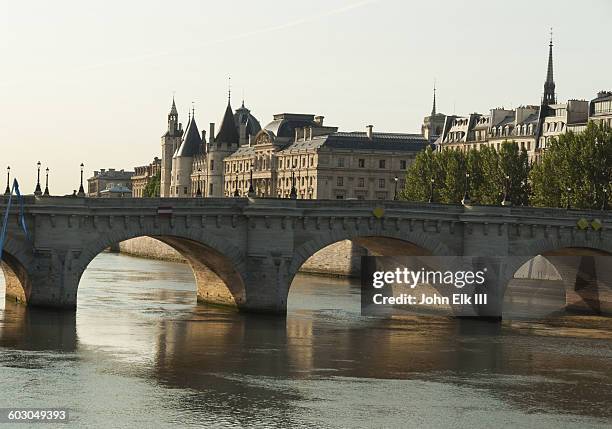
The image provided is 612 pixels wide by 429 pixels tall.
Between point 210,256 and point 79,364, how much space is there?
2193cm

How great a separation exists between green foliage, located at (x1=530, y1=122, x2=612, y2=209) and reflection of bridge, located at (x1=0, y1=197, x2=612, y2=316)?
2598 centimetres

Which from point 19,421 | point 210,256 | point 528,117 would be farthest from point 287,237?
point 528,117

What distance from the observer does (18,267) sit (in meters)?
77.8

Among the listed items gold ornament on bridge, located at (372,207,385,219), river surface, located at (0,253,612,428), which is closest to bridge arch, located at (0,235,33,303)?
river surface, located at (0,253,612,428)

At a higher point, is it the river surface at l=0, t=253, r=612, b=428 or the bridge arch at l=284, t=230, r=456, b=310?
the bridge arch at l=284, t=230, r=456, b=310

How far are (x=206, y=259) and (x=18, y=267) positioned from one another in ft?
39.1

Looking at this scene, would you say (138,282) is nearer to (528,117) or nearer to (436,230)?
(436,230)

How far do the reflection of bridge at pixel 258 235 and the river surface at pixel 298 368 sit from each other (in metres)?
1.99

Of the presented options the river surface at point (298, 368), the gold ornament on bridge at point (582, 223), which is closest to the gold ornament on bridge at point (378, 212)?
the river surface at point (298, 368)

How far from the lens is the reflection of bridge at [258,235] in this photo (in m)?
76.5

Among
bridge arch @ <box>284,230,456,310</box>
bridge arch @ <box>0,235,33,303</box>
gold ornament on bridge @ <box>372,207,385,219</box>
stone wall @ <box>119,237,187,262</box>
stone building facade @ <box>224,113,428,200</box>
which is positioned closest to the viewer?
bridge arch @ <box>0,235,33,303</box>

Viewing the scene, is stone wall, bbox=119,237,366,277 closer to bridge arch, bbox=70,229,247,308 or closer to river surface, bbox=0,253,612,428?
river surface, bbox=0,253,612,428

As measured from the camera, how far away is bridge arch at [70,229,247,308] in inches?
3046

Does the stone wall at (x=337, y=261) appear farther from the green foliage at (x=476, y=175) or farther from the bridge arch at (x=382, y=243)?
the bridge arch at (x=382, y=243)
